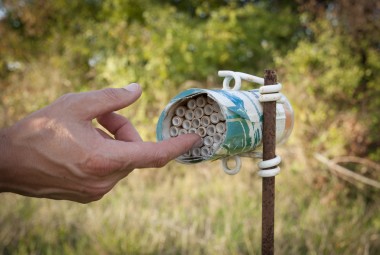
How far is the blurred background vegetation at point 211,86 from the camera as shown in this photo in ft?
9.68

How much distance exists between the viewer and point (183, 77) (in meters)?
5.06

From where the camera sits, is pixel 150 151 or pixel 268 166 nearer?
pixel 150 151

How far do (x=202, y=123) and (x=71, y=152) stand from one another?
1.16ft

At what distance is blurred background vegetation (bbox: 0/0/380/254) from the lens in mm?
2949

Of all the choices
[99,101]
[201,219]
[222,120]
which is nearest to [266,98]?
[222,120]

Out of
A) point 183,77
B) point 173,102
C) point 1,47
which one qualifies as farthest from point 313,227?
point 1,47

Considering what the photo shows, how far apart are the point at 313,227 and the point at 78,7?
5.03 meters

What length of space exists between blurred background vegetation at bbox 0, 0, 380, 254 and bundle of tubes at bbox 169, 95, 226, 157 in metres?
1.55

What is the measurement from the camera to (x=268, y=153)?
130 centimetres

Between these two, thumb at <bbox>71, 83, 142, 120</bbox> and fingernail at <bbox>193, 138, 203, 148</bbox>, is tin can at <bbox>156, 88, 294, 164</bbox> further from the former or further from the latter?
thumb at <bbox>71, 83, 142, 120</bbox>

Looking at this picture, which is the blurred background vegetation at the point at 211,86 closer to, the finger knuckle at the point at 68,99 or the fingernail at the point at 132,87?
the fingernail at the point at 132,87

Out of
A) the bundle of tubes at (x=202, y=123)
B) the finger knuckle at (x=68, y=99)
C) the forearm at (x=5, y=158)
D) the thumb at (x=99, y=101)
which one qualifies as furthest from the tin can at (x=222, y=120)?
the forearm at (x=5, y=158)

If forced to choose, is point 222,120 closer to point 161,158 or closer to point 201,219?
point 161,158

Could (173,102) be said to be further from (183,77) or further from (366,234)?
(183,77)
